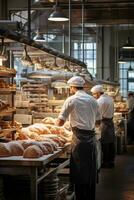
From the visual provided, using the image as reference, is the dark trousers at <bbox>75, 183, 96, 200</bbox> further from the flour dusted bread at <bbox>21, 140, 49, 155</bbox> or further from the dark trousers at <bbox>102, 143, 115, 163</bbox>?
the dark trousers at <bbox>102, 143, 115, 163</bbox>

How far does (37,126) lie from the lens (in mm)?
7293

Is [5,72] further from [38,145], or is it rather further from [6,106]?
[38,145]

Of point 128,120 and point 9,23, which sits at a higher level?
point 9,23

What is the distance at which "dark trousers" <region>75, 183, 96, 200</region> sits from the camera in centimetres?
669

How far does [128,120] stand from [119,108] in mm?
1724

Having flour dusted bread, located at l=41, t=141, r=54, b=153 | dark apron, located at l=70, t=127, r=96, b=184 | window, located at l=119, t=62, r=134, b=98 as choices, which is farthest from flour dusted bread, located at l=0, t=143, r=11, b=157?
window, located at l=119, t=62, r=134, b=98

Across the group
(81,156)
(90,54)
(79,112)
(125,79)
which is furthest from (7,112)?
(125,79)

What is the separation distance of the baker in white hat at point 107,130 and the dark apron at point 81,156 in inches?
160

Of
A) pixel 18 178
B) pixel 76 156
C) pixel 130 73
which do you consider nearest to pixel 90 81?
pixel 76 156

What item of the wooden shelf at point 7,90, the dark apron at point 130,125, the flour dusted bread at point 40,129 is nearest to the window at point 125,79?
the dark apron at point 130,125

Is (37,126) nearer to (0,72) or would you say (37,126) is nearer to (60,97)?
(0,72)

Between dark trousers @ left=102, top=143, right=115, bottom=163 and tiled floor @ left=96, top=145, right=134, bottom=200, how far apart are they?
9.8 inches

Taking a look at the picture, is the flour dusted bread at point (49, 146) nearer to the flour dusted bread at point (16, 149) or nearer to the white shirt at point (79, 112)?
the flour dusted bread at point (16, 149)

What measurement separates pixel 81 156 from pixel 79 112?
1.90 feet
